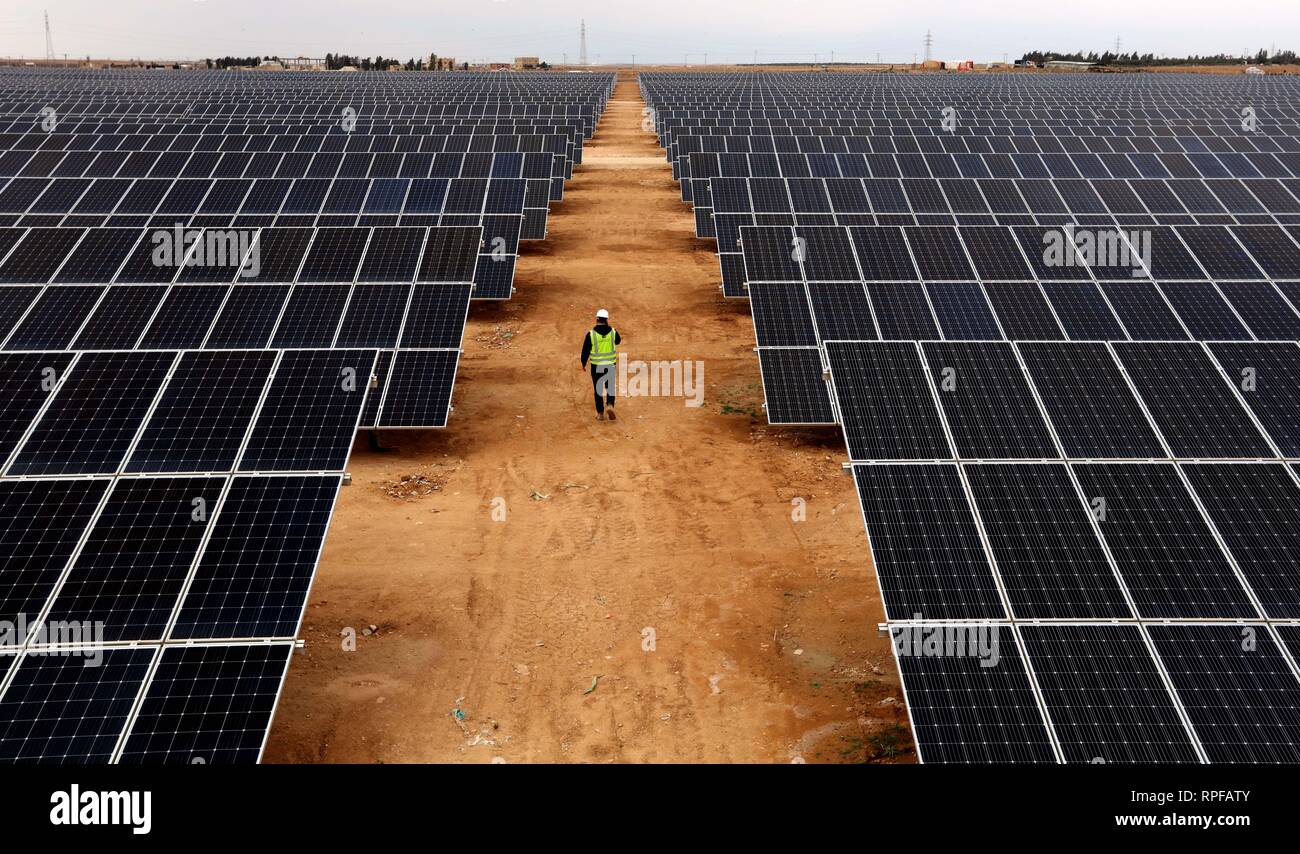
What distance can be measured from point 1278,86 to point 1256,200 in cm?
6891

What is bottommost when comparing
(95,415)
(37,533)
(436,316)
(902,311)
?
(37,533)

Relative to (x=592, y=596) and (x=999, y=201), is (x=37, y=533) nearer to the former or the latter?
(x=592, y=596)

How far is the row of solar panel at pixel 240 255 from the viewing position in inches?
642

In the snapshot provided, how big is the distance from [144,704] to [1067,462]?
771 centimetres

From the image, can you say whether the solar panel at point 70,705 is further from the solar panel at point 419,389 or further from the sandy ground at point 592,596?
the solar panel at point 419,389

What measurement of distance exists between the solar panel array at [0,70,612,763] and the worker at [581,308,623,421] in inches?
83.9

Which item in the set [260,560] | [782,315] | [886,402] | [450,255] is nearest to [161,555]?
[260,560]

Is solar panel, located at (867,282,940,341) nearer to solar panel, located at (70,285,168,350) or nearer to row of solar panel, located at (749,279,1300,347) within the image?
row of solar panel, located at (749,279,1300,347)

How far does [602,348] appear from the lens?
16.1 m

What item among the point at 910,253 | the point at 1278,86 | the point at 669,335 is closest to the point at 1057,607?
the point at 910,253

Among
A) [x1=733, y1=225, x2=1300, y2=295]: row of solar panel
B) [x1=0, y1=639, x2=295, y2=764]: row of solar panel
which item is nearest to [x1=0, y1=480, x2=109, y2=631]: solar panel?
[x1=0, y1=639, x2=295, y2=764]: row of solar panel

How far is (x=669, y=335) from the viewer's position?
20781 mm

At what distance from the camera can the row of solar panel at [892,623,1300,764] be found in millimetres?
6641

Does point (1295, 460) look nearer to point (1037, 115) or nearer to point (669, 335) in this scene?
point (669, 335)
